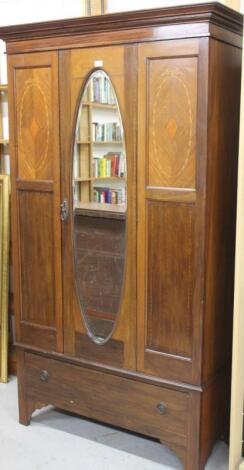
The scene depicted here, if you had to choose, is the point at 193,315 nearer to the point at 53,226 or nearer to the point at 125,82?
the point at 53,226

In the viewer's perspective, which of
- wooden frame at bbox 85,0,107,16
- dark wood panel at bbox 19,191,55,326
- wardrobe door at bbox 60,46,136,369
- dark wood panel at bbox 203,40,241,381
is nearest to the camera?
dark wood panel at bbox 203,40,241,381

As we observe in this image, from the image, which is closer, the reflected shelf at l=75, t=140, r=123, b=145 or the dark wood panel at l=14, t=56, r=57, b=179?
the reflected shelf at l=75, t=140, r=123, b=145

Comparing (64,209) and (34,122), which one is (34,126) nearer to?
(34,122)

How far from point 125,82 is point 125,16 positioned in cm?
24

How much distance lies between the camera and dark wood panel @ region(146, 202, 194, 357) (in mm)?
2201

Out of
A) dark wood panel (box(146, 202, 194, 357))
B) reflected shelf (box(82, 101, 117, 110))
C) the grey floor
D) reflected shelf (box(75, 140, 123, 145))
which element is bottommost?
the grey floor

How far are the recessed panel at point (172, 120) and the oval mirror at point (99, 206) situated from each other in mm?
161

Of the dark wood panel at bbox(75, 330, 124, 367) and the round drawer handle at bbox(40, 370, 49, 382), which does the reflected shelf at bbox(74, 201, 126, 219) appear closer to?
the dark wood panel at bbox(75, 330, 124, 367)

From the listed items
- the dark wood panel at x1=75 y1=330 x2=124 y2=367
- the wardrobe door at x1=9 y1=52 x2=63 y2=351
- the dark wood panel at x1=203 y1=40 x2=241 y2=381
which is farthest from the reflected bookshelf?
the dark wood panel at x1=75 y1=330 x2=124 y2=367

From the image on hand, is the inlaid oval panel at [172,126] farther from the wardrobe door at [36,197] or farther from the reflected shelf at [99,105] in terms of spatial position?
the wardrobe door at [36,197]

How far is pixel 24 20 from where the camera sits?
3207mm

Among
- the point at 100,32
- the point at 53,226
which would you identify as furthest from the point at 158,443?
the point at 100,32

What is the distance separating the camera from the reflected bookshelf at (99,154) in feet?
7.49

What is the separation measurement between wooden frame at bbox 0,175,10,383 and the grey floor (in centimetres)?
41
